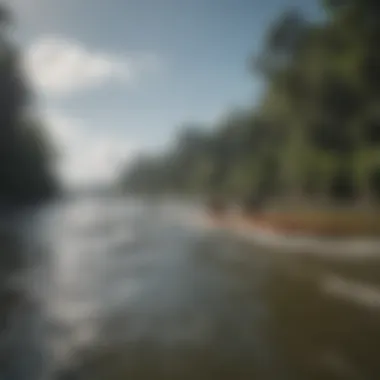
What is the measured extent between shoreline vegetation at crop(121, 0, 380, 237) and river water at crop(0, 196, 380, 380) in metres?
0.20

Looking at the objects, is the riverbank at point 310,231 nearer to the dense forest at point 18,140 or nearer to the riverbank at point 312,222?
the riverbank at point 312,222

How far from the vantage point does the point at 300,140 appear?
6.24ft

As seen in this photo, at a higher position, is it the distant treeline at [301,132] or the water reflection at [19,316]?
the distant treeline at [301,132]

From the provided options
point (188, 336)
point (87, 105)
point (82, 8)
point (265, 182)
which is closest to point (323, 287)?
point (265, 182)

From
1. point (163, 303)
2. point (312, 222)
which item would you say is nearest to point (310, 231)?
point (312, 222)

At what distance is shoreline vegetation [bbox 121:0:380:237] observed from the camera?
1719 millimetres

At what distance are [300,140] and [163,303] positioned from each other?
1.02 metres

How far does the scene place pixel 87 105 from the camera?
64.6 inches

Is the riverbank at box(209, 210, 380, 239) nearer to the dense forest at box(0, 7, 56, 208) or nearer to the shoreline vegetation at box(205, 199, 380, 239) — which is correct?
the shoreline vegetation at box(205, 199, 380, 239)

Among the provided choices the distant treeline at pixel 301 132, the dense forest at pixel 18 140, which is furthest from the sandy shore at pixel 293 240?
the dense forest at pixel 18 140

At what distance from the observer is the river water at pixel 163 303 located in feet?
4.67

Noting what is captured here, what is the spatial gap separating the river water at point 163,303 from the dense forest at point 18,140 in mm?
114

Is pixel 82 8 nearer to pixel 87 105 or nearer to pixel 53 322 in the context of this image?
pixel 87 105

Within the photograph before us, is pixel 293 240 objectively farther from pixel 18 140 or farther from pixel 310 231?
pixel 18 140
